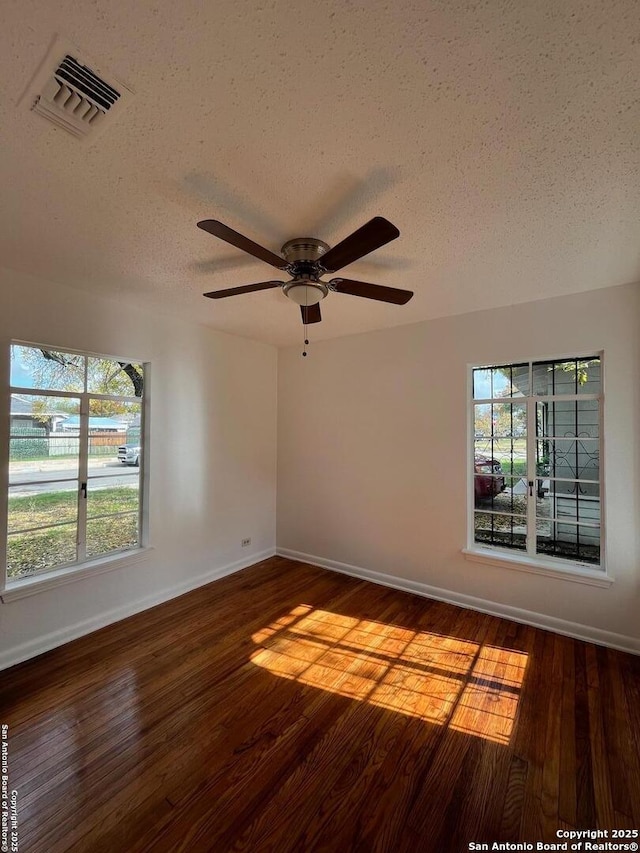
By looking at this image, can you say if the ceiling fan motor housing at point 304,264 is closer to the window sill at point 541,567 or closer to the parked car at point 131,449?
the parked car at point 131,449

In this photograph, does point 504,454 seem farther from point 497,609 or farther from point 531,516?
point 497,609

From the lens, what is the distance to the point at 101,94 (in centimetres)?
117

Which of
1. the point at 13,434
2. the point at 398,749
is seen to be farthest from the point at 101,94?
the point at 398,749

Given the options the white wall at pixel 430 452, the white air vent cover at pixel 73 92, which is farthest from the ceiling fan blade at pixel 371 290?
the white wall at pixel 430 452

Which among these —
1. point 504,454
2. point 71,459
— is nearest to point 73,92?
point 71,459

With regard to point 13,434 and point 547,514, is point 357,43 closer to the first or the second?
point 13,434

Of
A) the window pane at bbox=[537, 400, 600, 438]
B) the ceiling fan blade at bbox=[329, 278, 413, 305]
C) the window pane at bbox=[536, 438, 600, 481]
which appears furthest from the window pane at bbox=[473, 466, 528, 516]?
the ceiling fan blade at bbox=[329, 278, 413, 305]

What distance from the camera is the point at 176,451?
353 centimetres

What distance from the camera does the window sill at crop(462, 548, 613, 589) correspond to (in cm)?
270

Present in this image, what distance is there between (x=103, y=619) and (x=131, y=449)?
56.0 inches

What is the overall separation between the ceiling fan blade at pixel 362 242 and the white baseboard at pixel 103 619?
3.21m

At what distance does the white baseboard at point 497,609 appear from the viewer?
2639 mm

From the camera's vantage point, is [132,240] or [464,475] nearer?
[132,240]

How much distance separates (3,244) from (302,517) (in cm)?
363
